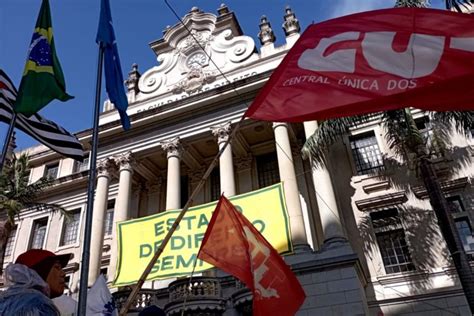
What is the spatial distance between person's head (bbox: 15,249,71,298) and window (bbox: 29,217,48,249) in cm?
2364

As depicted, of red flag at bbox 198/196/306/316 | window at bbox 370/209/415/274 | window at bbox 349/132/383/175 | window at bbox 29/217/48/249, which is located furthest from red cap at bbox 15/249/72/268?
window at bbox 29/217/48/249

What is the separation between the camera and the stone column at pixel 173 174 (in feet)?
59.1

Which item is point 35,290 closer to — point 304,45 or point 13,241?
point 304,45

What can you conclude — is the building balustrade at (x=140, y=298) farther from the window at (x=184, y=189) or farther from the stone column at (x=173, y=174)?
the window at (x=184, y=189)

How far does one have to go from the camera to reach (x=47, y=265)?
3.04m

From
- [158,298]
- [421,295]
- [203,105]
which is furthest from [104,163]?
[421,295]

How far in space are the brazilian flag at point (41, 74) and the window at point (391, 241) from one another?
13.0 m

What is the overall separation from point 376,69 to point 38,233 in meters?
25.0

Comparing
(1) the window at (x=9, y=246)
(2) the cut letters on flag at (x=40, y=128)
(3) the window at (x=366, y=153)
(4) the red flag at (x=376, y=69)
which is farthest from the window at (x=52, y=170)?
(4) the red flag at (x=376, y=69)

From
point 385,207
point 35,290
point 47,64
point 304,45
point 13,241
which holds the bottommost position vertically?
point 35,290

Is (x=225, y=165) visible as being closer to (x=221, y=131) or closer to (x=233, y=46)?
(x=221, y=131)

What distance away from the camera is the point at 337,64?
17.0 ft

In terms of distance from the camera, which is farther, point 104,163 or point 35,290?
point 104,163

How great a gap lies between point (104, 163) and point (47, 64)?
13.7 m
